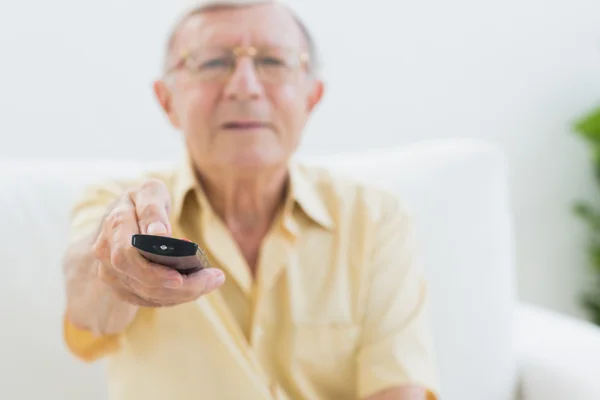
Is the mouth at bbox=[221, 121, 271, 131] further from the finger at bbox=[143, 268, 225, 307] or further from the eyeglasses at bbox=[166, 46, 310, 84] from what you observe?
the finger at bbox=[143, 268, 225, 307]

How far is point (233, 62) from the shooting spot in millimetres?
1047

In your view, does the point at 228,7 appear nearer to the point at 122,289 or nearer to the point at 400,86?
the point at 122,289

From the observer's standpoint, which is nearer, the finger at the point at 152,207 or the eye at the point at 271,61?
the finger at the point at 152,207

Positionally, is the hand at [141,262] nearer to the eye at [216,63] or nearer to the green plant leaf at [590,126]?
the eye at [216,63]

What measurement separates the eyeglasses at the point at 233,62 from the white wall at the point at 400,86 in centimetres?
61

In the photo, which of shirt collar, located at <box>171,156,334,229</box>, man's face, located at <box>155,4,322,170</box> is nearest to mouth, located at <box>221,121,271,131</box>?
man's face, located at <box>155,4,322,170</box>

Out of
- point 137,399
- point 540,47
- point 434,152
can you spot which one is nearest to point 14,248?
point 137,399

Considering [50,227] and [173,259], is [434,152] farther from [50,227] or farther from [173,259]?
[173,259]

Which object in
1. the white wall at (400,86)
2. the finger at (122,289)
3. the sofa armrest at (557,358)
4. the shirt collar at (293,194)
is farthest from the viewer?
the white wall at (400,86)

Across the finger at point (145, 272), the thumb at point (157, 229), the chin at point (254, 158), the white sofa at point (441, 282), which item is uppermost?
the thumb at point (157, 229)

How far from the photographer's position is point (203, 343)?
1.00 m

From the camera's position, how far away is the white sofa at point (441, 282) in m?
1.13

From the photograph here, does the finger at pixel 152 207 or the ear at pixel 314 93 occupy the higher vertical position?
the ear at pixel 314 93

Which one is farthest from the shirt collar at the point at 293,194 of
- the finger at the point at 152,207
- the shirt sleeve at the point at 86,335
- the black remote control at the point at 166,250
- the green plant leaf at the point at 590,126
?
the green plant leaf at the point at 590,126
